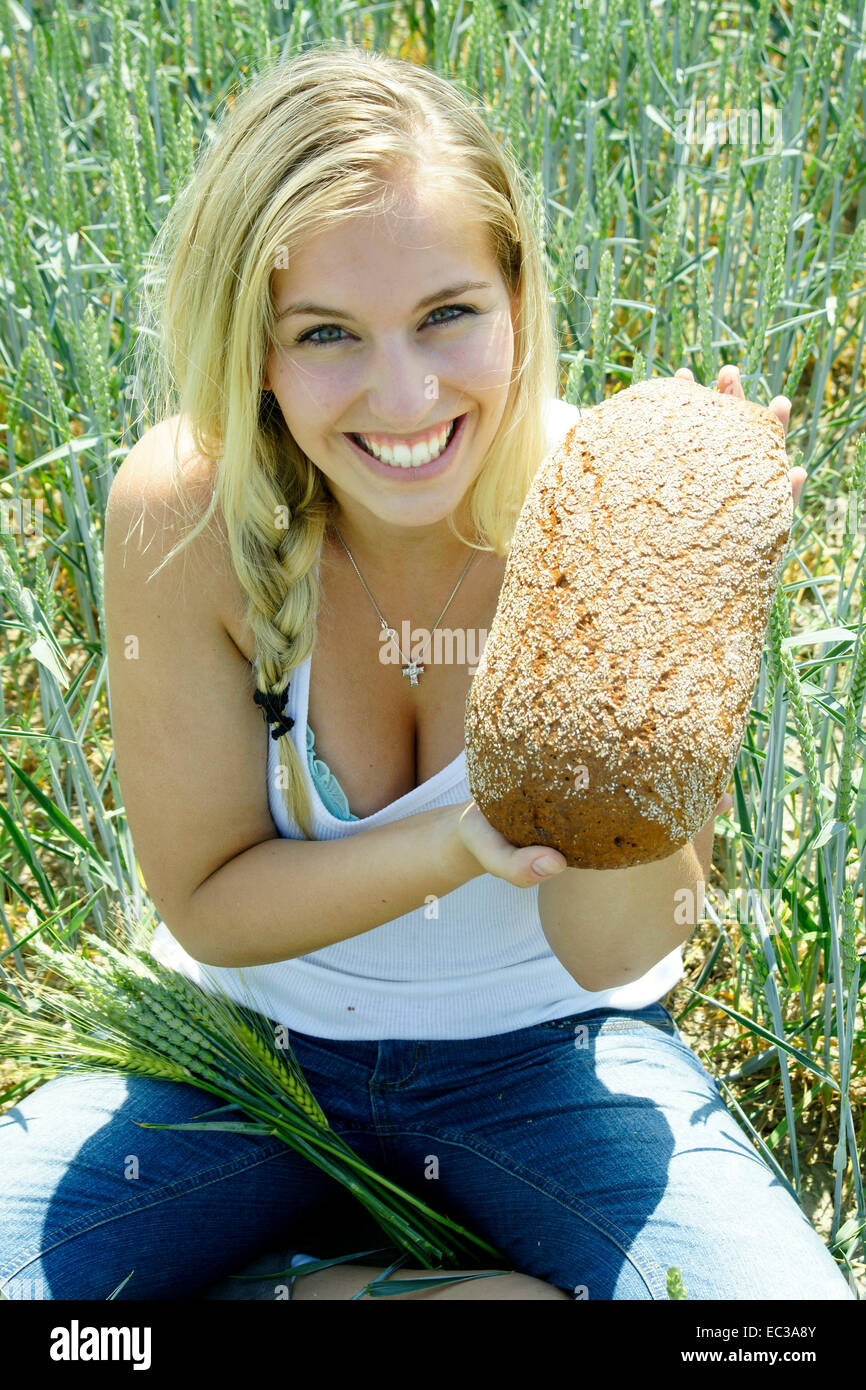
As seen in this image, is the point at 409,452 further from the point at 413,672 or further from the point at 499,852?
the point at 499,852

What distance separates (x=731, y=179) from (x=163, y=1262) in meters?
1.53

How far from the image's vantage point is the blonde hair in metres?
1.23

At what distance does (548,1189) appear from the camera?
134 cm

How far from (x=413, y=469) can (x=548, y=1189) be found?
0.77m

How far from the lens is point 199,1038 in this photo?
1350 millimetres

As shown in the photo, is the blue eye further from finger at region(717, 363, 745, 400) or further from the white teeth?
finger at region(717, 363, 745, 400)

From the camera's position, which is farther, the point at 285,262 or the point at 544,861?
the point at 285,262

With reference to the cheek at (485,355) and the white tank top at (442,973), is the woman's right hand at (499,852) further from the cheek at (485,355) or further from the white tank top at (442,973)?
the cheek at (485,355)

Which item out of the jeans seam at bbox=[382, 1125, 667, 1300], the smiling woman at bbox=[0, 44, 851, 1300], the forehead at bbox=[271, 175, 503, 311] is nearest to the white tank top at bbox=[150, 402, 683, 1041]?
the smiling woman at bbox=[0, 44, 851, 1300]

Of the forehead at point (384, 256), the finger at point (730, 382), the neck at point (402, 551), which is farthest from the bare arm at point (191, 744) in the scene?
the finger at point (730, 382)

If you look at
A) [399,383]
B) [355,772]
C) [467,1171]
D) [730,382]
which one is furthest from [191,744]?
[730,382]

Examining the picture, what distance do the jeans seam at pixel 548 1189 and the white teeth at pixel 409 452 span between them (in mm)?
732
